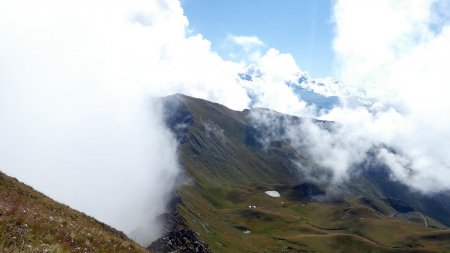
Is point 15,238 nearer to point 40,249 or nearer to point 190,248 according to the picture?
point 40,249

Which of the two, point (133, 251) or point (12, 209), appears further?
point (133, 251)

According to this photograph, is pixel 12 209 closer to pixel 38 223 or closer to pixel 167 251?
pixel 38 223

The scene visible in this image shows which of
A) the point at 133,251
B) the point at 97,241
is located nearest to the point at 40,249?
the point at 97,241

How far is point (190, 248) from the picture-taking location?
72.9 meters

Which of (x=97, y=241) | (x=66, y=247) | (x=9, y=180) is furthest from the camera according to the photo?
(x=9, y=180)

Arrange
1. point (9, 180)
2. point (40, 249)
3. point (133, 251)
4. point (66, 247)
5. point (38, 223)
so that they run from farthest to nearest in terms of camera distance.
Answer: point (9, 180)
point (133, 251)
point (38, 223)
point (66, 247)
point (40, 249)

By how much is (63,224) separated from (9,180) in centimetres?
2916

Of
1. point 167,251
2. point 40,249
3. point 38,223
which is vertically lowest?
point 40,249

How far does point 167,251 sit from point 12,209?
59.5 meters

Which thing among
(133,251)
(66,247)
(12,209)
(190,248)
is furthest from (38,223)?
(190,248)

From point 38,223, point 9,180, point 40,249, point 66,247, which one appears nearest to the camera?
point 40,249

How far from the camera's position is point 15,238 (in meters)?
14.0

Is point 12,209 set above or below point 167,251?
below

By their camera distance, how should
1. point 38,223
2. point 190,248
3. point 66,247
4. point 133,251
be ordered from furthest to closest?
1. point 190,248
2. point 133,251
3. point 38,223
4. point 66,247
